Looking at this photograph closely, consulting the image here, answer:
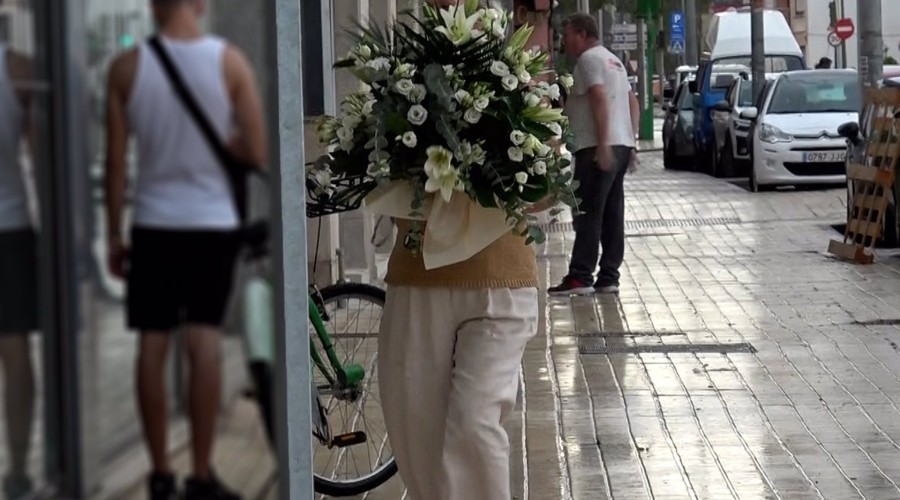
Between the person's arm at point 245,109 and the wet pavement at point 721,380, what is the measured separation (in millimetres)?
4979

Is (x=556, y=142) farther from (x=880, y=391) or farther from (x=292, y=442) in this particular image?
(x=880, y=391)

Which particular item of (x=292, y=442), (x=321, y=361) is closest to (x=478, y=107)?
(x=292, y=442)

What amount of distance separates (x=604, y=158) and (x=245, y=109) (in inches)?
401

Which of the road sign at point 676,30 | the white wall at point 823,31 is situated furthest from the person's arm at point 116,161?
the road sign at point 676,30

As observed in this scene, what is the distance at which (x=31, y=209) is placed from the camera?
2.93 feet

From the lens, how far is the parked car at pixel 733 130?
25.1m

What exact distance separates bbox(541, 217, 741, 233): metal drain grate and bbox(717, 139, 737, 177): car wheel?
7.16 m

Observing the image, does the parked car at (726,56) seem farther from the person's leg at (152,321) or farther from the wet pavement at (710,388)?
the person's leg at (152,321)

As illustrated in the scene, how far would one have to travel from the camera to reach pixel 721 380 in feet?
27.2

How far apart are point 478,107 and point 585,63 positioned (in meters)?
6.84

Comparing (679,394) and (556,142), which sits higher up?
(556,142)

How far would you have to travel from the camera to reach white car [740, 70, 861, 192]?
21.7 meters

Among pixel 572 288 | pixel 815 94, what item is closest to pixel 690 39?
pixel 815 94

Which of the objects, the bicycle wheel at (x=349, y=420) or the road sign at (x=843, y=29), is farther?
the road sign at (x=843, y=29)
